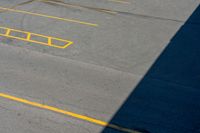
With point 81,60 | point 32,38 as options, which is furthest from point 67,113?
point 32,38

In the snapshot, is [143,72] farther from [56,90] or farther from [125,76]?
[56,90]

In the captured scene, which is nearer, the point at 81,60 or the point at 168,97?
the point at 168,97

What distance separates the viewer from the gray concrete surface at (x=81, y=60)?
10383mm

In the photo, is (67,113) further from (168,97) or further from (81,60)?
(81,60)

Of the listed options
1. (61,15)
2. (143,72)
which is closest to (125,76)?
(143,72)

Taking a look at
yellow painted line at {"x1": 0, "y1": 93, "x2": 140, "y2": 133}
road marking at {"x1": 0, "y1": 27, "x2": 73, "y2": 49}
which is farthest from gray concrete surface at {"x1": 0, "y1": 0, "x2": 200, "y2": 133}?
road marking at {"x1": 0, "y1": 27, "x2": 73, "y2": 49}

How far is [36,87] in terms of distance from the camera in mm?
11711

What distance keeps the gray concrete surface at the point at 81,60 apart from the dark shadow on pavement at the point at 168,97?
0.41m

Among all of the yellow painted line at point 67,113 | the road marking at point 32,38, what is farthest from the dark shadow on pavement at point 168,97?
the road marking at point 32,38

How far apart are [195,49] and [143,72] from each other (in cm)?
365

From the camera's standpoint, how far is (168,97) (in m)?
11.4

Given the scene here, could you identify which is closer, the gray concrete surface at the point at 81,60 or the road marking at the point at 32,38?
the gray concrete surface at the point at 81,60

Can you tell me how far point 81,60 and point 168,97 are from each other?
4.20m

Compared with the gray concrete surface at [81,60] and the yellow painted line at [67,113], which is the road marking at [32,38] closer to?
the gray concrete surface at [81,60]
